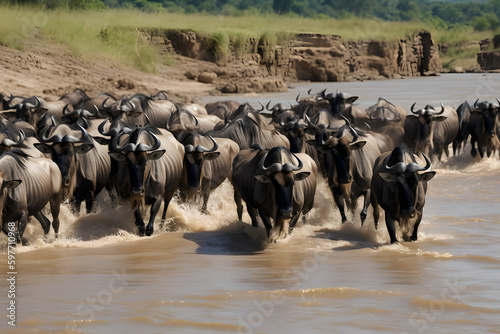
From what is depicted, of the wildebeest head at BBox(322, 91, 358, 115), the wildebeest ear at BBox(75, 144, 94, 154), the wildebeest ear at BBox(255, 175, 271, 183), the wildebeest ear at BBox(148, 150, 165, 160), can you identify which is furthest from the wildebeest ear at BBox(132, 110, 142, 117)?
the wildebeest ear at BBox(255, 175, 271, 183)

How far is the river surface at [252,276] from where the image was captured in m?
7.09

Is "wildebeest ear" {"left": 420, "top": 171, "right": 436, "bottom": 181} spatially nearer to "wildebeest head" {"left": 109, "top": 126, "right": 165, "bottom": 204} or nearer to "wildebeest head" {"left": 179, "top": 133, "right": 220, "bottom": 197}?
"wildebeest head" {"left": 179, "top": 133, "right": 220, "bottom": 197}

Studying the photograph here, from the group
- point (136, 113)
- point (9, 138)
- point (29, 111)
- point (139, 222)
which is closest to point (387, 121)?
point (136, 113)

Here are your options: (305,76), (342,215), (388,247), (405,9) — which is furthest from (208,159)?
(405,9)

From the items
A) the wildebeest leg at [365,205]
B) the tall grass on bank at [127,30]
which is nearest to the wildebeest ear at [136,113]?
the wildebeest leg at [365,205]

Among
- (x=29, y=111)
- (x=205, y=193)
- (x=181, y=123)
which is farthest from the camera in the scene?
(x=29, y=111)

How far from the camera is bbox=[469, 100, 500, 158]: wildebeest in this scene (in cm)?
1844

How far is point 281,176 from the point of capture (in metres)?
9.66

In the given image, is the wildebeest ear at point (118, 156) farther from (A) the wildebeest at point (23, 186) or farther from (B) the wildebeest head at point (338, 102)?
(B) the wildebeest head at point (338, 102)

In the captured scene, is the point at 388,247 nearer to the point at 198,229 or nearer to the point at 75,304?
the point at 198,229

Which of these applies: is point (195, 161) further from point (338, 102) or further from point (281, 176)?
point (338, 102)

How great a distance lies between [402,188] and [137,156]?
3138mm

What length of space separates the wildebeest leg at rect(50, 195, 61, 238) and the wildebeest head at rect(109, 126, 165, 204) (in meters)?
0.84

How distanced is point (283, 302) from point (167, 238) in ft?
10.9
